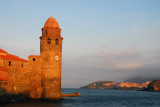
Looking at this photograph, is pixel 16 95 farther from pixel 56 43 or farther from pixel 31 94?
pixel 56 43

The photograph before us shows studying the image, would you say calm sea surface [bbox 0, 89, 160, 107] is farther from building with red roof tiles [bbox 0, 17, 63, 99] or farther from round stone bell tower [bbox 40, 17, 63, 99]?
building with red roof tiles [bbox 0, 17, 63, 99]

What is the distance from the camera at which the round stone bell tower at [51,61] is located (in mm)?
39219

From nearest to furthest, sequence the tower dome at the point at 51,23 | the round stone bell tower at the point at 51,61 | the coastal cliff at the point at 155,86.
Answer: the round stone bell tower at the point at 51,61 < the tower dome at the point at 51,23 < the coastal cliff at the point at 155,86

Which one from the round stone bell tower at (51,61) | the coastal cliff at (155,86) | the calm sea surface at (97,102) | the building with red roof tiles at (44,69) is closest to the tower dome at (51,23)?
the round stone bell tower at (51,61)

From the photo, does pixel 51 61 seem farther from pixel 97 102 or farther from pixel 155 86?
pixel 155 86

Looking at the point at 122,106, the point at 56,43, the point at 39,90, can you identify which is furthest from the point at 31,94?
the point at 122,106

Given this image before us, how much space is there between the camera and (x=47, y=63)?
39.5 m

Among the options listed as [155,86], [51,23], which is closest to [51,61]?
[51,23]

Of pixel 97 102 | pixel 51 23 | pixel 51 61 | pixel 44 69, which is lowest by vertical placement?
pixel 97 102

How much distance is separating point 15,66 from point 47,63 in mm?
5088

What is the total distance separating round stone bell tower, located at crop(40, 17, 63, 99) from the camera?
39219 millimetres

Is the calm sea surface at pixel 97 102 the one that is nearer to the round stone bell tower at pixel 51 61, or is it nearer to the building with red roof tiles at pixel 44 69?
the round stone bell tower at pixel 51 61

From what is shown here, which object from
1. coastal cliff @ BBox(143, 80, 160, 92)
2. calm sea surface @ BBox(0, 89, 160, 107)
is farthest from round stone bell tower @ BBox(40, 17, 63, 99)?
coastal cliff @ BBox(143, 80, 160, 92)

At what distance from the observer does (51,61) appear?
3953cm
